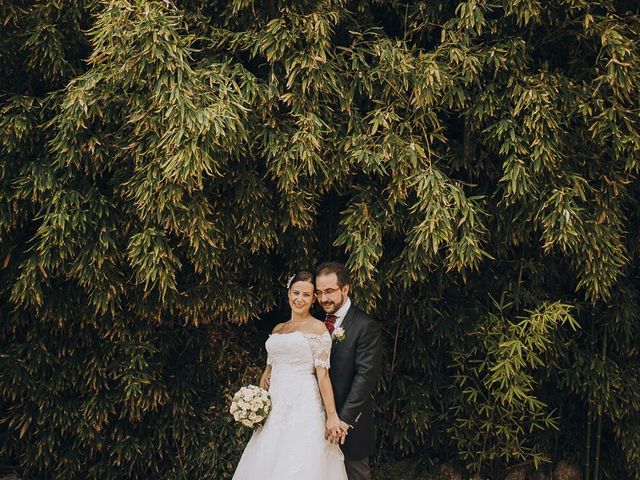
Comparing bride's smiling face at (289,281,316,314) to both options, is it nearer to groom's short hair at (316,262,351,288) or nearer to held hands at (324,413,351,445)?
groom's short hair at (316,262,351,288)

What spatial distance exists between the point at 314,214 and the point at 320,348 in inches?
45.2

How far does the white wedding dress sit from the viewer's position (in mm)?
3801

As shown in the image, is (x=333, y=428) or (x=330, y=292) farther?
(x=330, y=292)

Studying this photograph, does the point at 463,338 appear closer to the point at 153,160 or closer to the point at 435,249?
the point at 435,249

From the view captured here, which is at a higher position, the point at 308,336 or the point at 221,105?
the point at 221,105

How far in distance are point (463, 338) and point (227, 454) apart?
5.27 ft

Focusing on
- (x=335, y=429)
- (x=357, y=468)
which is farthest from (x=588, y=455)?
(x=335, y=429)

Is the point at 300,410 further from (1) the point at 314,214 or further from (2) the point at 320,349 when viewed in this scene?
(1) the point at 314,214

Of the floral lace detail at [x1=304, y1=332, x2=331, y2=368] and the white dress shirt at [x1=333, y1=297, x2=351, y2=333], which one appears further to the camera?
the white dress shirt at [x1=333, y1=297, x2=351, y2=333]

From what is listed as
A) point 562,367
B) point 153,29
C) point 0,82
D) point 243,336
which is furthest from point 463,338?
point 0,82

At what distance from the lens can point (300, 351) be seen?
390 centimetres

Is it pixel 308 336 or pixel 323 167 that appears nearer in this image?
pixel 308 336

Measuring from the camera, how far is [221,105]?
4.17 metres

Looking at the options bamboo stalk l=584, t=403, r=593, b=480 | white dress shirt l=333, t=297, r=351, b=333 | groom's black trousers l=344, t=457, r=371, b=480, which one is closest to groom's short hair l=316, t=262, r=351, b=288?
white dress shirt l=333, t=297, r=351, b=333
